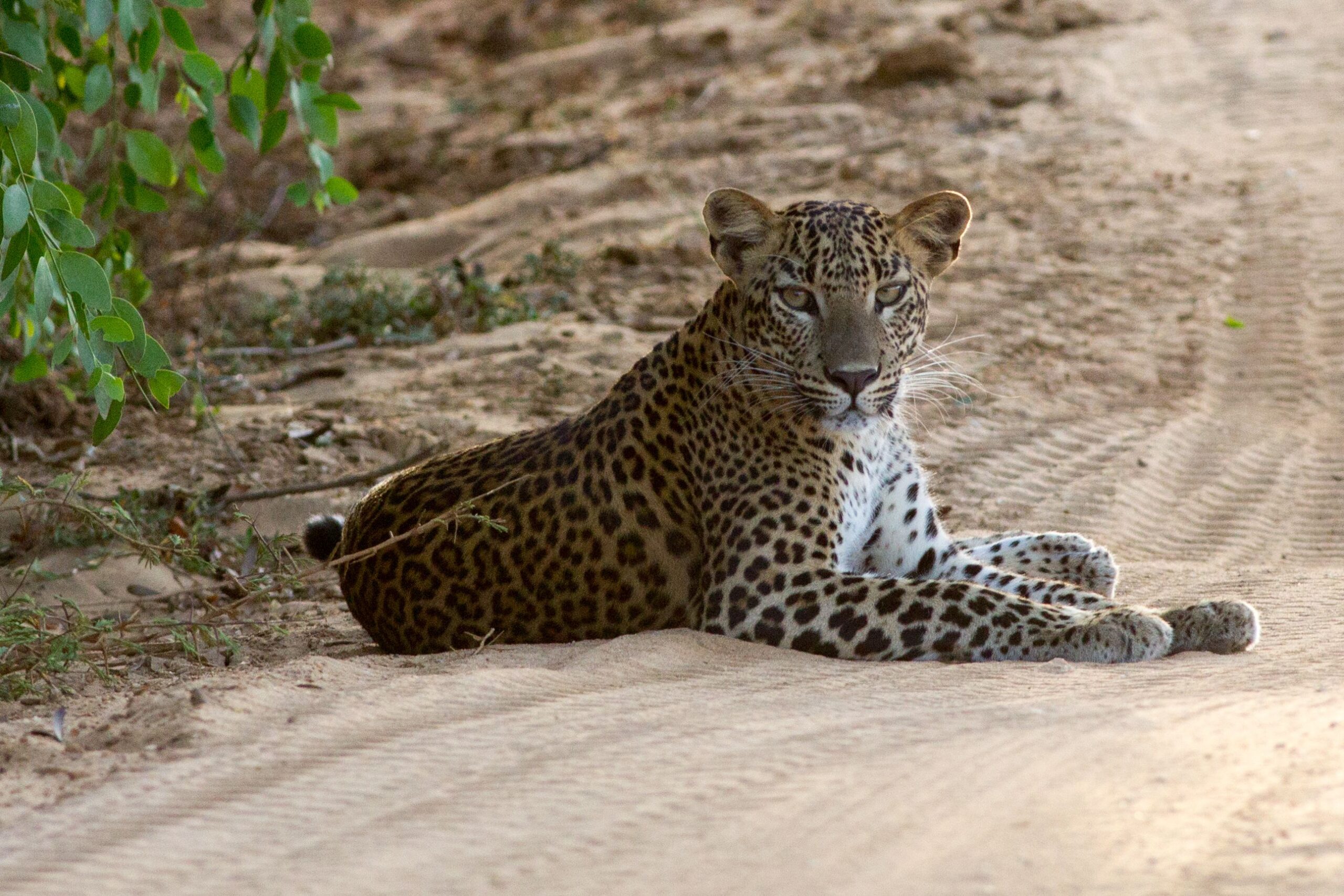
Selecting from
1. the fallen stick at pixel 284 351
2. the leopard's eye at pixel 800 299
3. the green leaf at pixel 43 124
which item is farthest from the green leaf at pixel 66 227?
the fallen stick at pixel 284 351

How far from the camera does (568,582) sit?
20.3 ft

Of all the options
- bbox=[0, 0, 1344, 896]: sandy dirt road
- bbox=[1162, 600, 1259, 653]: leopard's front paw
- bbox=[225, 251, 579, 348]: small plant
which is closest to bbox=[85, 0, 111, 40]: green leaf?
bbox=[0, 0, 1344, 896]: sandy dirt road

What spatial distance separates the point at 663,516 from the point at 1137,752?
2.50 metres

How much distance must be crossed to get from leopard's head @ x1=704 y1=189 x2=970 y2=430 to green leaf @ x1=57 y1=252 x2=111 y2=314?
2.25m

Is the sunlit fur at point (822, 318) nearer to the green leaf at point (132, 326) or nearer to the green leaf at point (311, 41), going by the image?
the green leaf at point (311, 41)

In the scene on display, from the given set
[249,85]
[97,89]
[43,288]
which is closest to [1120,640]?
[43,288]

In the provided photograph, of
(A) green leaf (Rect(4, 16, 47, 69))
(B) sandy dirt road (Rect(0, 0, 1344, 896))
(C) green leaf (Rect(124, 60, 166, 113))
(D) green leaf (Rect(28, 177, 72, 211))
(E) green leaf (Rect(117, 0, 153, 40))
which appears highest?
(E) green leaf (Rect(117, 0, 153, 40))

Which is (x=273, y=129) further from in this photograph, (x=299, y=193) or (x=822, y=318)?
(x=822, y=318)

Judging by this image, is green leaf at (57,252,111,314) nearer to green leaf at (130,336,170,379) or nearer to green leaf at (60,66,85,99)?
green leaf at (130,336,170,379)

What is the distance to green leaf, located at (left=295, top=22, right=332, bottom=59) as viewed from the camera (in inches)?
239

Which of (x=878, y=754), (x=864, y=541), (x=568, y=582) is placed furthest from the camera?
(x=864, y=541)

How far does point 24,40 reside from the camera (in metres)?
5.91

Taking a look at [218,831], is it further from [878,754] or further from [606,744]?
[878,754]

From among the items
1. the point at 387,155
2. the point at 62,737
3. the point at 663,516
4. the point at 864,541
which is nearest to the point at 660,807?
the point at 62,737
